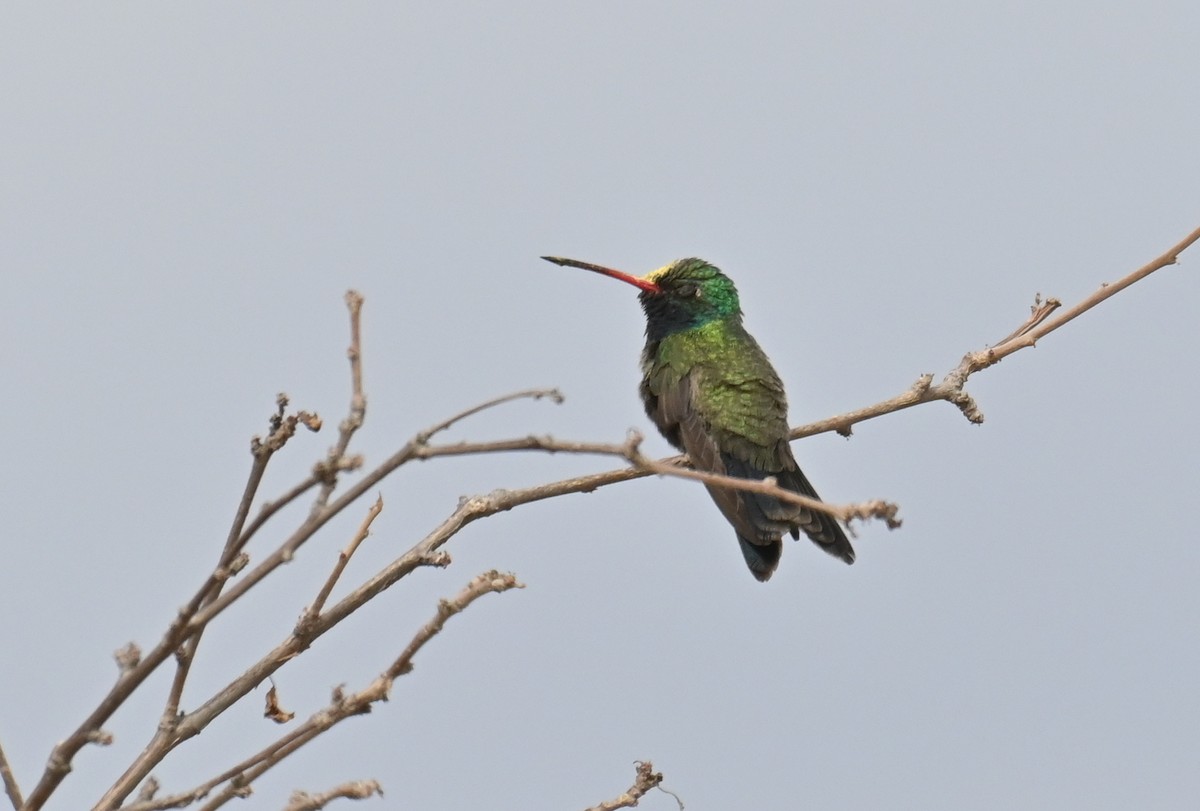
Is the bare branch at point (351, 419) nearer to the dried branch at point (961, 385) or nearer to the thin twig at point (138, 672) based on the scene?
the thin twig at point (138, 672)

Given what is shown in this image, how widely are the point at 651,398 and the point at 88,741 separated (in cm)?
570

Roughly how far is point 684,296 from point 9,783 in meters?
6.01

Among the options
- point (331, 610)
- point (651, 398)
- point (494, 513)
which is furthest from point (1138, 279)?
point (651, 398)

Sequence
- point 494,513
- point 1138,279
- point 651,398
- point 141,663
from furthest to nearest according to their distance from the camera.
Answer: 1. point 651,398
2. point 1138,279
3. point 494,513
4. point 141,663

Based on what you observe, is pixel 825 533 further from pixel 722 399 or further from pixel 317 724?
pixel 317 724

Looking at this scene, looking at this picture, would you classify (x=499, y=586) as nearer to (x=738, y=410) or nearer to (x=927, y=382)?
(x=927, y=382)

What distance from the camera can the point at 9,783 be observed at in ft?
7.64

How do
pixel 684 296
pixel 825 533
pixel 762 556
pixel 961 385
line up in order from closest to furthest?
pixel 961 385 → pixel 825 533 → pixel 762 556 → pixel 684 296

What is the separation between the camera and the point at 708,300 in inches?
316

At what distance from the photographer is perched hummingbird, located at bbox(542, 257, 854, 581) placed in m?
6.26

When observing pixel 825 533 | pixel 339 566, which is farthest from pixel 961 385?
pixel 339 566

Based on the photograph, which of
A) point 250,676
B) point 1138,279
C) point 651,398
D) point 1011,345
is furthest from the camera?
point 651,398

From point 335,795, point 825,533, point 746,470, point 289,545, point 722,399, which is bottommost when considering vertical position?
point 335,795

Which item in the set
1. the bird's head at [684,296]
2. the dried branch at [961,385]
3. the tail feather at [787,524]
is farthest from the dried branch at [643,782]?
the bird's head at [684,296]
